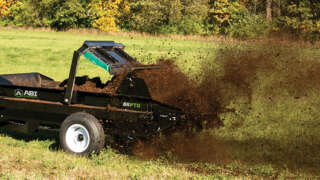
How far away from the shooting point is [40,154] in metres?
7.67

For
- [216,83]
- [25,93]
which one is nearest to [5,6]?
[25,93]

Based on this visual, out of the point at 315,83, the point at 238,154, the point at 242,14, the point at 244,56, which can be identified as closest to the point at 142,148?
the point at 238,154

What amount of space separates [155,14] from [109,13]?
21.3 feet

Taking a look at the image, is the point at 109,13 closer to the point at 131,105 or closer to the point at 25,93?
the point at 25,93

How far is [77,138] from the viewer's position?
24.7ft

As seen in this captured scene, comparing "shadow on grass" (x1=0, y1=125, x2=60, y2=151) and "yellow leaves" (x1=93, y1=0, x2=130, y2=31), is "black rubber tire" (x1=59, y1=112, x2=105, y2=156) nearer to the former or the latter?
"shadow on grass" (x1=0, y1=125, x2=60, y2=151)

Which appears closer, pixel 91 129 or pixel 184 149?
pixel 91 129

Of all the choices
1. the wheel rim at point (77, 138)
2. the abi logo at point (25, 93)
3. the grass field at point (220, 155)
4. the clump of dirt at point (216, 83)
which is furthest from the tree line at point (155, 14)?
the wheel rim at point (77, 138)

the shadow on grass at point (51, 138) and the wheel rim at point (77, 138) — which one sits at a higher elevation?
the wheel rim at point (77, 138)

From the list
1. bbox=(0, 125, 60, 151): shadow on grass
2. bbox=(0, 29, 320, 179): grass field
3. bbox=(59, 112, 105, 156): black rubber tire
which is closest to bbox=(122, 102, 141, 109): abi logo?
bbox=(59, 112, 105, 156): black rubber tire

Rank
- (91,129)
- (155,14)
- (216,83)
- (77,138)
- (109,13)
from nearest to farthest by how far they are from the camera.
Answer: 1. (91,129)
2. (77,138)
3. (216,83)
4. (155,14)
5. (109,13)

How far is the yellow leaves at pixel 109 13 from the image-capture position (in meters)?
63.7

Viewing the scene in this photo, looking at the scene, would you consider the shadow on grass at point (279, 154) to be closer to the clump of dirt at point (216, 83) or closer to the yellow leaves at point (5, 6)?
the clump of dirt at point (216, 83)

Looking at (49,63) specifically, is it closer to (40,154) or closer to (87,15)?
(40,154)
